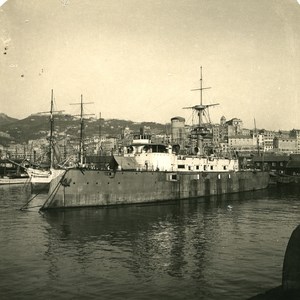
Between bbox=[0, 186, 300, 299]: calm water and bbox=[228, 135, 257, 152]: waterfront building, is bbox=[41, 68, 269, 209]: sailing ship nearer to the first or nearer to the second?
bbox=[0, 186, 300, 299]: calm water

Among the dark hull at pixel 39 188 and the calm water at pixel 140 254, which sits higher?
the dark hull at pixel 39 188

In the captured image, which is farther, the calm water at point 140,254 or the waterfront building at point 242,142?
the waterfront building at point 242,142

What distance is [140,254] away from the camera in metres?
17.9

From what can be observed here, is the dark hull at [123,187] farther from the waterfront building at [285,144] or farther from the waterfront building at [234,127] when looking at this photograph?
the waterfront building at [234,127]

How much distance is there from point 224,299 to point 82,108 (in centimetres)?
4502

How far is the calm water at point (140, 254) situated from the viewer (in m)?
13.3

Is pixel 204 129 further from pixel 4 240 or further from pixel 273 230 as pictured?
pixel 4 240

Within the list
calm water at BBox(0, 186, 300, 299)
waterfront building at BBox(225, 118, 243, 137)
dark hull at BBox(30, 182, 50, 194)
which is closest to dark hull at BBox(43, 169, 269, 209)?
calm water at BBox(0, 186, 300, 299)

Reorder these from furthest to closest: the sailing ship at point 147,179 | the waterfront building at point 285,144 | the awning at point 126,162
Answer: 1. the waterfront building at point 285,144
2. the awning at point 126,162
3. the sailing ship at point 147,179

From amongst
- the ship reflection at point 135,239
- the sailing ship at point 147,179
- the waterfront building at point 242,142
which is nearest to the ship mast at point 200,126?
the sailing ship at point 147,179

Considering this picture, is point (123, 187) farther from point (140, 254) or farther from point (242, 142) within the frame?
point (242, 142)

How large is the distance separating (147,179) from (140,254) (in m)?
18.9

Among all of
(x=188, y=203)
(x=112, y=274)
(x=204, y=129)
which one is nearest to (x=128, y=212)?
(x=188, y=203)

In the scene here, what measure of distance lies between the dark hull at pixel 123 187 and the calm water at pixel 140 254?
6.08 feet
